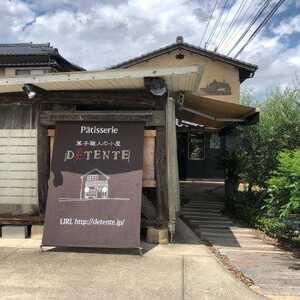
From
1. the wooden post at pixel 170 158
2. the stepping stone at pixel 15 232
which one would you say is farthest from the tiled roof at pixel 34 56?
the wooden post at pixel 170 158

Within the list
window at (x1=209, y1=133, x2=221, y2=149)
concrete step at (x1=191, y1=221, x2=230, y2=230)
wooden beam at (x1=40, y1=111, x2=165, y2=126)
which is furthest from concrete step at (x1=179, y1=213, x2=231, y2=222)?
window at (x1=209, y1=133, x2=221, y2=149)

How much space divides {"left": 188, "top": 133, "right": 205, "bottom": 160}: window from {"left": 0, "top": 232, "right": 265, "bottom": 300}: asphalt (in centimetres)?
1334

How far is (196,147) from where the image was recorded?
21500 mm

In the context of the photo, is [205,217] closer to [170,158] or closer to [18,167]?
[170,158]

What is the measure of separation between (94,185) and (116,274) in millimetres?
2016

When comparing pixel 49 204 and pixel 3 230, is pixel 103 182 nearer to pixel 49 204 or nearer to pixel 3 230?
pixel 49 204

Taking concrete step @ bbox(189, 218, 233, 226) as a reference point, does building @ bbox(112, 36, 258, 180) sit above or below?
above

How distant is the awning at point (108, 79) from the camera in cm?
745

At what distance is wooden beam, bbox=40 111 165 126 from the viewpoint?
8.24m

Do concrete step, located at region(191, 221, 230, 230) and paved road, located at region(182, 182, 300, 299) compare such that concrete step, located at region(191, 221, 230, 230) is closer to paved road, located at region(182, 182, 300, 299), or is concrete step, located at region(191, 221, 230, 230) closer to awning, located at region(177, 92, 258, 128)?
paved road, located at region(182, 182, 300, 299)

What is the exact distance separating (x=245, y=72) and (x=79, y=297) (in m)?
18.3

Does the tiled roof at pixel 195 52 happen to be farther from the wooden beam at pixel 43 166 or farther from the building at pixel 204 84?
the wooden beam at pixel 43 166

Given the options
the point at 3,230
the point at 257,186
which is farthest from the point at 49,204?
the point at 257,186

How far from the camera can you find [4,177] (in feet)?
28.7
